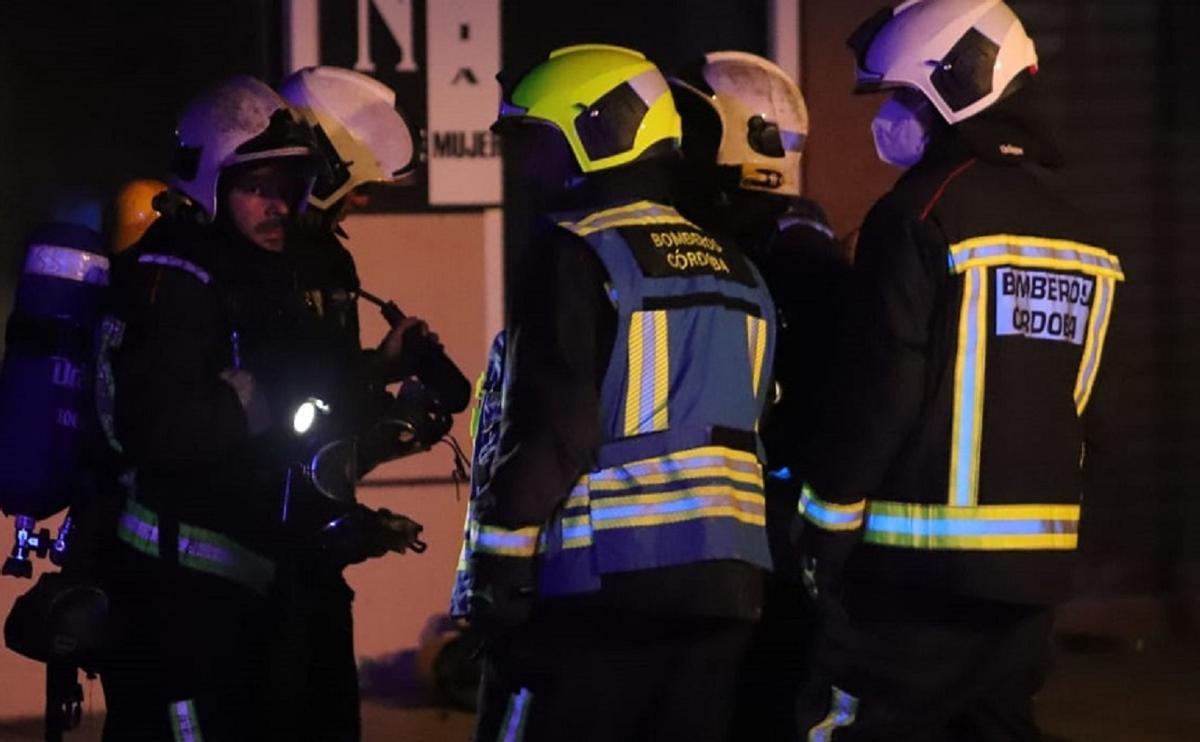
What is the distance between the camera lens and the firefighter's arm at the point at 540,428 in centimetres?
406

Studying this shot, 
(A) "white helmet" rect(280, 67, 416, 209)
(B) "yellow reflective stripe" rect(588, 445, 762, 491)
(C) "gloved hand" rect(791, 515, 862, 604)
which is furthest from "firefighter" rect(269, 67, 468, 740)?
(C) "gloved hand" rect(791, 515, 862, 604)

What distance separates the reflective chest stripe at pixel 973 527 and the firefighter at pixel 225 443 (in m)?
1.18

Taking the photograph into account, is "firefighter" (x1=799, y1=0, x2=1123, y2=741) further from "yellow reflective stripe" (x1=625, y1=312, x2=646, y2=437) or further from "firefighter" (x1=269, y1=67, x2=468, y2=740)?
"firefighter" (x1=269, y1=67, x2=468, y2=740)

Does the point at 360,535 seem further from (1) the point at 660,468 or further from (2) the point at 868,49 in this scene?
(2) the point at 868,49

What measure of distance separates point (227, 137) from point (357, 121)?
0.92 metres

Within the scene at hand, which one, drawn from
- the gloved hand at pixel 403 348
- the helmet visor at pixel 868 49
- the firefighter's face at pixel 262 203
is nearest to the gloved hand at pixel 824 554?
the helmet visor at pixel 868 49

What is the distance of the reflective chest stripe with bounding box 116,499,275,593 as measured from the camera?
451 centimetres

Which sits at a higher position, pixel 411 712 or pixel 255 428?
pixel 255 428

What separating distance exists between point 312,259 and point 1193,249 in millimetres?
4585

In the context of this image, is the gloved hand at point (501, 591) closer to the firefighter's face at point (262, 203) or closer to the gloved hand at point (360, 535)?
the gloved hand at point (360, 535)

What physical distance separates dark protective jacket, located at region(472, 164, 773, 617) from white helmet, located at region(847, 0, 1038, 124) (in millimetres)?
711

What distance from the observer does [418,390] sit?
496cm

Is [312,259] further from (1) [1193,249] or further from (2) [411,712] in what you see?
(1) [1193,249]

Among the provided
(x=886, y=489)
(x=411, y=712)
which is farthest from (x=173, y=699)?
(x=411, y=712)
